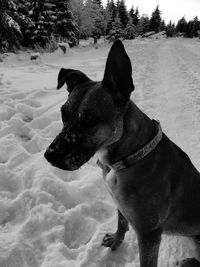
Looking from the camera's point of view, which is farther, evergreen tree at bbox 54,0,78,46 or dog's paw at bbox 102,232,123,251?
evergreen tree at bbox 54,0,78,46

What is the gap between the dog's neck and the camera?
2207 mm

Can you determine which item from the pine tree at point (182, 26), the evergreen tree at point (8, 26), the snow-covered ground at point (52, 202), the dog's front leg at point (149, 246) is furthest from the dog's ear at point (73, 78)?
the pine tree at point (182, 26)

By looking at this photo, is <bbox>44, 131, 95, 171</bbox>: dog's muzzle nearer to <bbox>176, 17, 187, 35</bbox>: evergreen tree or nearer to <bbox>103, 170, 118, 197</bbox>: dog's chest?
<bbox>103, 170, 118, 197</bbox>: dog's chest

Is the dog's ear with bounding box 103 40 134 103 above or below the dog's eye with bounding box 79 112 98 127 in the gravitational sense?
above

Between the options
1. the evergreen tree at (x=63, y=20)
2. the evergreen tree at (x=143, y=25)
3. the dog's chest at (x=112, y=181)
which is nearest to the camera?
the dog's chest at (x=112, y=181)

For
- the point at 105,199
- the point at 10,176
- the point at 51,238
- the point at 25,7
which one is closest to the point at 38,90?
the point at 10,176

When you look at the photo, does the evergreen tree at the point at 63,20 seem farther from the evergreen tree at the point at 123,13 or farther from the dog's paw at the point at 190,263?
the evergreen tree at the point at 123,13

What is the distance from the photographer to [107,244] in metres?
2.93

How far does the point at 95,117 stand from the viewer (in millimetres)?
2027

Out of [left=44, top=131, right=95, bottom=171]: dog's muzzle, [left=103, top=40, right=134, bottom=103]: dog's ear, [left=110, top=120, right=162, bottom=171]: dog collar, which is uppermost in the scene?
[left=103, top=40, right=134, bottom=103]: dog's ear

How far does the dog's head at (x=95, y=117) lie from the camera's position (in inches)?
78.6

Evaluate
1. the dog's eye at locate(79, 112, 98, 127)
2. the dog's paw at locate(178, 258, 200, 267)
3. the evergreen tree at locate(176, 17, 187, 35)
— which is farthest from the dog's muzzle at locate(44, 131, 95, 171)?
the evergreen tree at locate(176, 17, 187, 35)

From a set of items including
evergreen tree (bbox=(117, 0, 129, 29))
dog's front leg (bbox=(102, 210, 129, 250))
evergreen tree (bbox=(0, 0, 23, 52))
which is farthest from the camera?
evergreen tree (bbox=(117, 0, 129, 29))

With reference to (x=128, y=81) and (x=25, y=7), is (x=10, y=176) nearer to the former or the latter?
(x=128, y=81)
